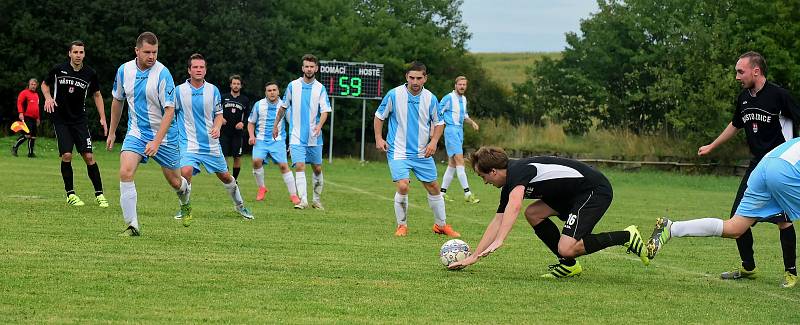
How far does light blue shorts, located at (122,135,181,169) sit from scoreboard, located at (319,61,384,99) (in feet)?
77.5

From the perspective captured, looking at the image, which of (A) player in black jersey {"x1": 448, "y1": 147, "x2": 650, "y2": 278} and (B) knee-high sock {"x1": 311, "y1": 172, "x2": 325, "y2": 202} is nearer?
(A) player in black jersey {"x1": 448, "y1": 147, "x2": 650, "y2": 278}

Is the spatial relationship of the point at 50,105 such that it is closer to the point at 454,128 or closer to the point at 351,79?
the point at 454,128

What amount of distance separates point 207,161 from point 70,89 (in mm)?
2376

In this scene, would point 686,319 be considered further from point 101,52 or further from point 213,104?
point 101,52

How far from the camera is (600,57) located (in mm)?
54031

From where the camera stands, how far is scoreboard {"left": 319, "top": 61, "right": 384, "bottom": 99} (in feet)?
117

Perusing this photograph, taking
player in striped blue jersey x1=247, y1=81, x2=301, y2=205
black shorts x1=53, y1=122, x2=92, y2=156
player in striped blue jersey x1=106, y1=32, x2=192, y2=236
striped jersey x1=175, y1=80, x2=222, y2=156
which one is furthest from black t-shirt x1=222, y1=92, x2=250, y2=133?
player in striped blue jersey x1=106, y1=32, x2=192, y2=236

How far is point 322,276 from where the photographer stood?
29.0ft

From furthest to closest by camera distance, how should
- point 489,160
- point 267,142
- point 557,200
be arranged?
point 267,142, point 557,200, point 489,160

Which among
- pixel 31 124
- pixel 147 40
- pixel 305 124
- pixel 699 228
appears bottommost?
pixel 31 124

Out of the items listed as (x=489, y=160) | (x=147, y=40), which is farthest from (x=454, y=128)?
(x=489, y=160)

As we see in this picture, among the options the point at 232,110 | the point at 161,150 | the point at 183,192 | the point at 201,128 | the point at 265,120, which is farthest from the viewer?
the point at 232,110

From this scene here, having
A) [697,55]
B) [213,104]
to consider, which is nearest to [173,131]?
[213,104]

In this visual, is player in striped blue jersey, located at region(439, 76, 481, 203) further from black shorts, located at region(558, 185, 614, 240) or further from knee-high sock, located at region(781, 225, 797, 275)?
black shorts, located at region(558, 185, 614, 240)
